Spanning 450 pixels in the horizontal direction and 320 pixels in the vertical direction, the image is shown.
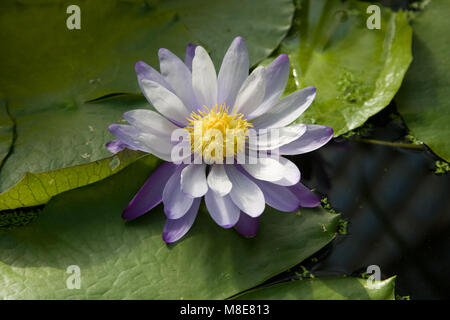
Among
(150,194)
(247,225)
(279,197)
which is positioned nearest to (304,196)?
(279,197)

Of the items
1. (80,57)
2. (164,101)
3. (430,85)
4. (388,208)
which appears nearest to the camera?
(164,101)

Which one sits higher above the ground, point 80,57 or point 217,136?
point 80,57

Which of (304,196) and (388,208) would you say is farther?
(388,208)

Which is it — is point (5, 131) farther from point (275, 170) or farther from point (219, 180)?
point (275, 170)

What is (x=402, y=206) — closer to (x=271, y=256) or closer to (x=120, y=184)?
(x=271, y=256)

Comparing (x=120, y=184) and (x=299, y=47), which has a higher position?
(x=299, y=47)

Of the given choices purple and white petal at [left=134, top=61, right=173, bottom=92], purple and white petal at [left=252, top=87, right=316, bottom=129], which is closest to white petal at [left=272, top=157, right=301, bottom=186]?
purple and white petal at [left=252, top=87, right=316, bottom=129]

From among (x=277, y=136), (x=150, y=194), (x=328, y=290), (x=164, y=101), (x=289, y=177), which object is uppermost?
(x=164, y=101)

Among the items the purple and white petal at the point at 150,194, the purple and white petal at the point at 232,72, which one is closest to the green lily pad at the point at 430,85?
the purple and white petal at the point at 232,72

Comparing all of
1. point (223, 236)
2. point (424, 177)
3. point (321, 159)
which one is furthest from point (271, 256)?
point (424, 177)
